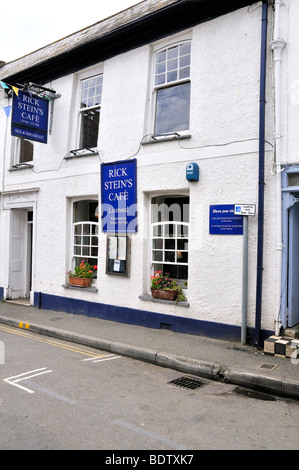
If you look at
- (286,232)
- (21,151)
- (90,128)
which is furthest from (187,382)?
(21,151)

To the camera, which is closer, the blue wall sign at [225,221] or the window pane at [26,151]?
the blue wall sign at [225,221]

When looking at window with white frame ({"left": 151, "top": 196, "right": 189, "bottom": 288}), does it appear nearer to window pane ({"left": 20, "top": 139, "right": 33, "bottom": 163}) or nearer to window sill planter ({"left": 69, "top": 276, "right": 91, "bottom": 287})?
window sill planter ({"left": 69, "top": 276, "right": 91, "bottom": 287})

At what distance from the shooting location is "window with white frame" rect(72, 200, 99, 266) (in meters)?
10.2

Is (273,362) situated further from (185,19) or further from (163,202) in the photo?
(185,19)

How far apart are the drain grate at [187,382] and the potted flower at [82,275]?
4769 millimetres

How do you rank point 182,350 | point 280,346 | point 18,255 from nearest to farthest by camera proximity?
point 280,346 → point 182,350 → point 18,255

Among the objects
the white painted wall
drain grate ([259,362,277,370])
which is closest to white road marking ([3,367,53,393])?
the white painted wall

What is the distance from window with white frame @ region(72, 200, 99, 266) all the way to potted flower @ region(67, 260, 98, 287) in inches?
9.3

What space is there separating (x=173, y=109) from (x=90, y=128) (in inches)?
110

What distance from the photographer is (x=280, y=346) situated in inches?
250

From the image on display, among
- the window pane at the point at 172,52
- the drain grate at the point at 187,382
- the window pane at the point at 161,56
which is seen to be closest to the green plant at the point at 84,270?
the drain grate at the point at 187,382

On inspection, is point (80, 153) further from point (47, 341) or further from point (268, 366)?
point (268, 366)

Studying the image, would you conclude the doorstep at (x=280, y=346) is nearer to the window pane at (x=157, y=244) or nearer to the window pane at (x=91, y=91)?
the window pane at (x=157, y=244)

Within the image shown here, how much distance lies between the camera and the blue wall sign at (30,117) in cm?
984
